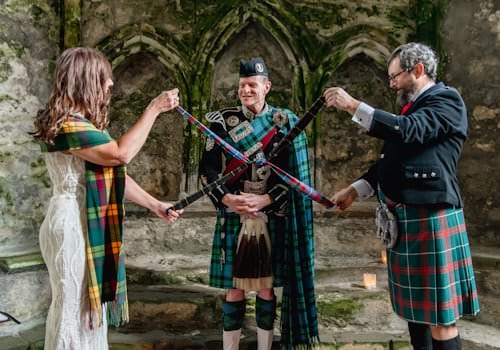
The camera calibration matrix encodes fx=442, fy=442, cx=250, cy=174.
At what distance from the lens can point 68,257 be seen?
2041 mm

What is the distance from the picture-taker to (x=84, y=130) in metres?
1.97

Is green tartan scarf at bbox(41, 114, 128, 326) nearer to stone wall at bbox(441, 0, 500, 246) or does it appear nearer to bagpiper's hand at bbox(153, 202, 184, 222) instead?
bagpiper's hand at bbox(153, 202, 184, 222)

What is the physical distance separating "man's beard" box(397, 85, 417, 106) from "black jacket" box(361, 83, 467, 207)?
0.07m

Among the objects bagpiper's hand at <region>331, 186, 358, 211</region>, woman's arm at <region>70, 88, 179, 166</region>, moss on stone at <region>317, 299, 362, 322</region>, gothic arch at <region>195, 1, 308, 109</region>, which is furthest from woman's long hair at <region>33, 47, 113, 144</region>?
gothic arch at <region>195, 1, 308, 109</region>

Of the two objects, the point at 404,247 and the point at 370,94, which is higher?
the point at 370,94

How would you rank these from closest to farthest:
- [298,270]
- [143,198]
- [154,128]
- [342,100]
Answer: [342,100] → [143,198] → [298,270] → [154,128]

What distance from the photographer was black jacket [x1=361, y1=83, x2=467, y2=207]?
210cm

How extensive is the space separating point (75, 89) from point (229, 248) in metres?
1.37

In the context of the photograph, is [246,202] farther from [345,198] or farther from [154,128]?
[154,128]

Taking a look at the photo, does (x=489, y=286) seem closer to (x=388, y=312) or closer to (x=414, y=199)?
(x=388, y=312)

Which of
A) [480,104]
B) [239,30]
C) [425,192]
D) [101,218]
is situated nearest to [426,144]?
[425,192]

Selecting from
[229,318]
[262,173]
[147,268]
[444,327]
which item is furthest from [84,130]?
[147,268]

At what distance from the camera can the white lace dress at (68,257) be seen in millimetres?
2021

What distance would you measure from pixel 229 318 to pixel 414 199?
137 centimetres
